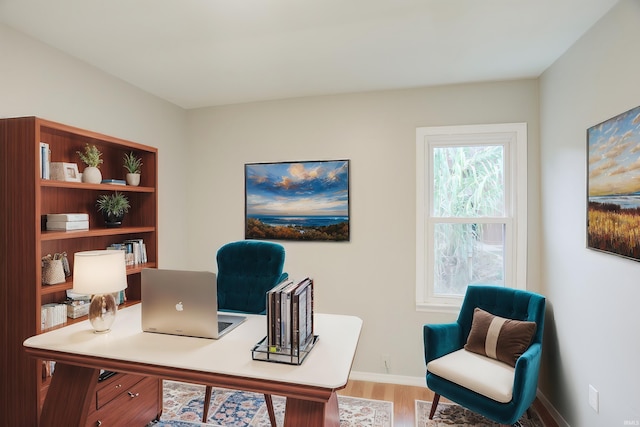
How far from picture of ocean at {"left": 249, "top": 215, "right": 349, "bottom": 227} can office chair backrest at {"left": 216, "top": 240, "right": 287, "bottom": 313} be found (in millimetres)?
706

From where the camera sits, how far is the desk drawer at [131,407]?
200 centimetres

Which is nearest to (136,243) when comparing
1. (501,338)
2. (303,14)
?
(303,14)

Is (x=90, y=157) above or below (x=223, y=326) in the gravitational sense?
above

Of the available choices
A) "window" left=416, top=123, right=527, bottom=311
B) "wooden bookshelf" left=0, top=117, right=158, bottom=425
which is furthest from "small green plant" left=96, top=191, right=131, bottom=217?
"window" left=416, top=123, right=527, bottom=311

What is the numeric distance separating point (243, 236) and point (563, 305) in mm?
2723

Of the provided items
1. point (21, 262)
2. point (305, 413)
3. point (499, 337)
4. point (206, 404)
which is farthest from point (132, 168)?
point (499, 337)

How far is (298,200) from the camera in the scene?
3.28 m

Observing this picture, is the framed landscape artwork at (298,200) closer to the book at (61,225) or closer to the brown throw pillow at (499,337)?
the brown throw pillow at (499,337)

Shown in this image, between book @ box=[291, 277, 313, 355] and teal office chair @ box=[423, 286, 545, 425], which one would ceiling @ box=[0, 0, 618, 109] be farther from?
teal office chair @ box=[423, 286, 545, 425]

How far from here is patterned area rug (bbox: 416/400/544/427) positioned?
7.88ft

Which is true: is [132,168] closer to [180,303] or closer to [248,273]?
[248,273]

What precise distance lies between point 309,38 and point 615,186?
1.91 metres

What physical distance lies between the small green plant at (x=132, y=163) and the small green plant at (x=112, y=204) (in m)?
0.24

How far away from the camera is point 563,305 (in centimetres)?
239
